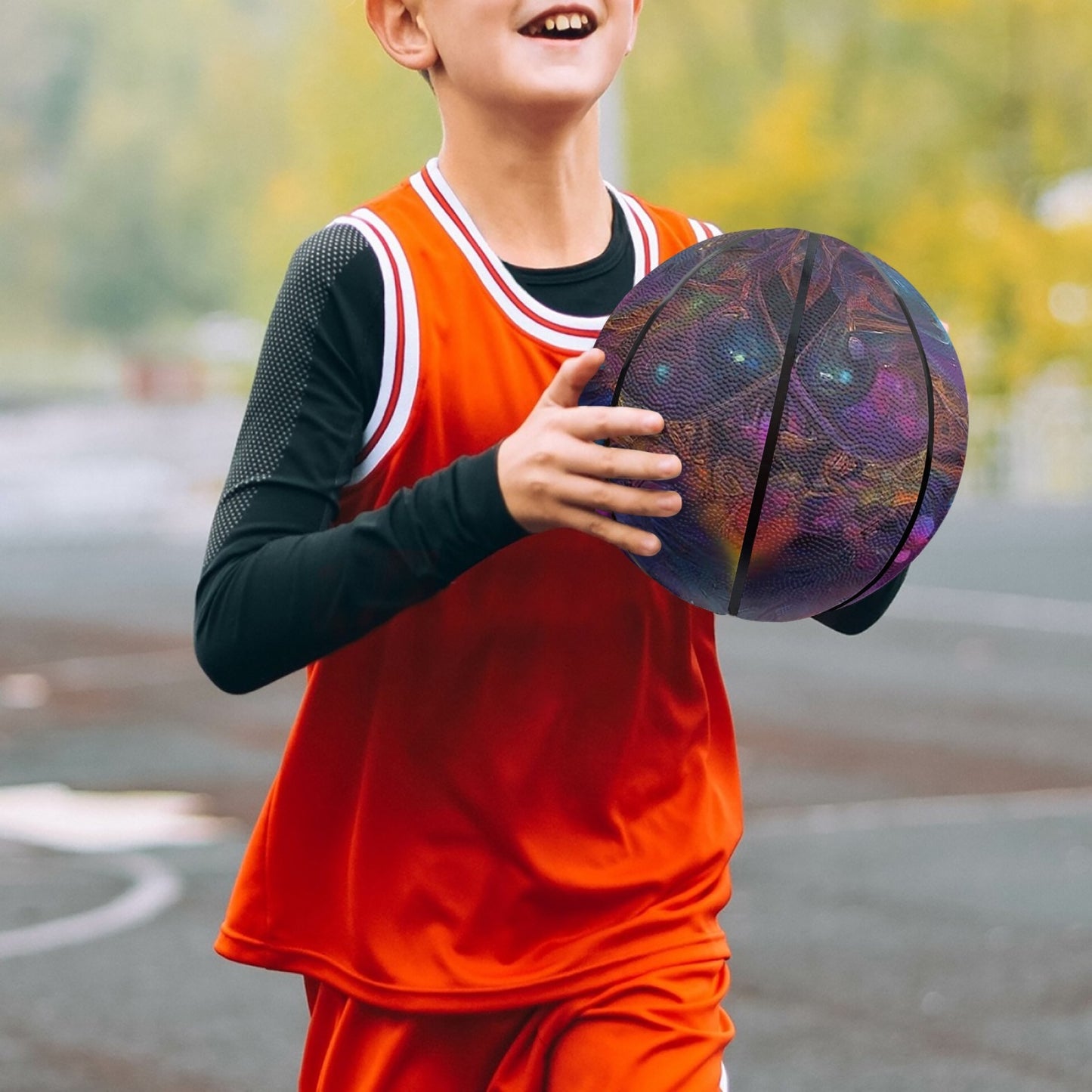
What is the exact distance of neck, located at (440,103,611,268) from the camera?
2.84 meters

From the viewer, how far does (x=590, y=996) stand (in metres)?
2.78

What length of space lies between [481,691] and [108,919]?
Result: 5.22 m

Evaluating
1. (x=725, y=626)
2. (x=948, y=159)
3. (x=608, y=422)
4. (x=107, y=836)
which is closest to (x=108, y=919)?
(x=107, y=836)

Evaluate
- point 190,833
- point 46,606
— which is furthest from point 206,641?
point 46,606

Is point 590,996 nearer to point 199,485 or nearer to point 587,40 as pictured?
point 587,40

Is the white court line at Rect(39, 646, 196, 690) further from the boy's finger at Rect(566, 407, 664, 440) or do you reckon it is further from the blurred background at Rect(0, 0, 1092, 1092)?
the boy's finger at Rect(566, 407, 664, 440)

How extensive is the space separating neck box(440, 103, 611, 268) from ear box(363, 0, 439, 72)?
0.23 feet

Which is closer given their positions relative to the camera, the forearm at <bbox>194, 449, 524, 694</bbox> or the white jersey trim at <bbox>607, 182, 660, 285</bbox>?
the forearm at <bbox>194, 449, 524, 694</bbox>

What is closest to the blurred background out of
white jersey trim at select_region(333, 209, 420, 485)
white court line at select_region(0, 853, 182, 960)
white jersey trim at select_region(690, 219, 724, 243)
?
white court line at select_region(0, 853, 182, 960)

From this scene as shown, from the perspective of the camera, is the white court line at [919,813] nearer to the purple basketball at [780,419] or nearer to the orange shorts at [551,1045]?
the orange shorts at [551,1045]

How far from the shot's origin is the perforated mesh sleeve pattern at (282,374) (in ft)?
8.60

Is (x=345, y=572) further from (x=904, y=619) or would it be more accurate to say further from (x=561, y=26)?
(x=904, y=619)

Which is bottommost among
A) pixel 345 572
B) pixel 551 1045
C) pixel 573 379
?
pixel 551 1045

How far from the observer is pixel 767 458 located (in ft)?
8.46
